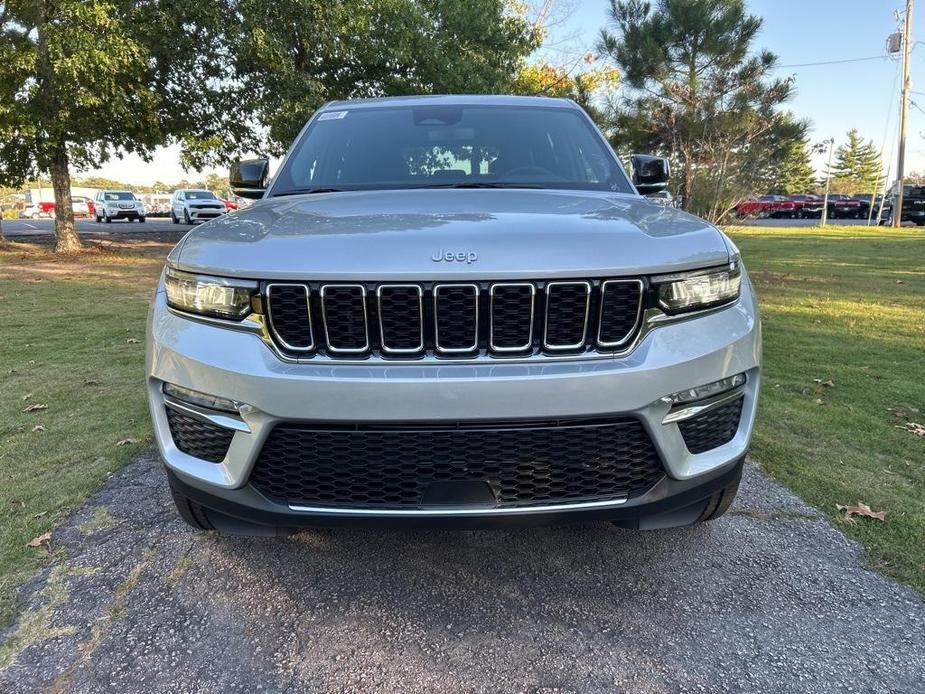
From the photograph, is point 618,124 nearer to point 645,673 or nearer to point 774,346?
point 774,346

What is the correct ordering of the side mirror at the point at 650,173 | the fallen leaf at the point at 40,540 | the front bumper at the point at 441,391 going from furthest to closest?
the side mirror at the point at 650,173 < the fallen leaf at the point at 40,540 < the front bumper at the point at 441,391

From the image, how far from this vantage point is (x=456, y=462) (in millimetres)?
1926

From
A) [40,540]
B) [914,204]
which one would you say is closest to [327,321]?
[40,540]

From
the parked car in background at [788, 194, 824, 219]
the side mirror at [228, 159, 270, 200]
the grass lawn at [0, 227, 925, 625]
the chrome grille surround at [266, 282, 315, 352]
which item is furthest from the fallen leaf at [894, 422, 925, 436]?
the parked car in background at [788, 194, 824, 219]

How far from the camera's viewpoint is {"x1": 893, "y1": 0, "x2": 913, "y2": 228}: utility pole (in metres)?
29.4

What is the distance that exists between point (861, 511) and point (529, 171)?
2147mm

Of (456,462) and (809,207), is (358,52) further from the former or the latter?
(809,207)

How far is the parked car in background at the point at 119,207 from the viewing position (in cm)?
3697

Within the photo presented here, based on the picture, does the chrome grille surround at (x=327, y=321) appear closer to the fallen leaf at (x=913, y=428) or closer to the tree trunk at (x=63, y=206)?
the fallen leaf at (x=913, y=428)

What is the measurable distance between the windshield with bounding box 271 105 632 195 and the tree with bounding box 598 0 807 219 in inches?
426

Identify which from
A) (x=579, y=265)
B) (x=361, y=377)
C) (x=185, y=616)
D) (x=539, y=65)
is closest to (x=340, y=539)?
(x=185, y=616)

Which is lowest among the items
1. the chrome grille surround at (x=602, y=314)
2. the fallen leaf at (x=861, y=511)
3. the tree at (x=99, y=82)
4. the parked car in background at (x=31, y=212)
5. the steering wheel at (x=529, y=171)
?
the fallen leaf at (x=861, y=511)

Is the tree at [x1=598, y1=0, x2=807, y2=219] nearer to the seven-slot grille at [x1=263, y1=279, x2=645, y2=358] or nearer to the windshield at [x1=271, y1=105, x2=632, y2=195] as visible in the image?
the windshield at [x1=271, y1=105, x2=632, y2=195]

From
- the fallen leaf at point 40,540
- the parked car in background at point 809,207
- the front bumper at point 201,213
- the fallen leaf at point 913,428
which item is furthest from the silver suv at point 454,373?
the parked car in background at point 809,207
